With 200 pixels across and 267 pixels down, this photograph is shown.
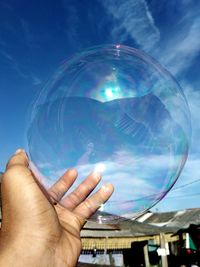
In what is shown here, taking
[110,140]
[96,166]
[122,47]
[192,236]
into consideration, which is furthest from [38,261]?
[192,236]

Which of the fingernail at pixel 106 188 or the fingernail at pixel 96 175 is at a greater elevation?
the fingernail at pixel 96 175

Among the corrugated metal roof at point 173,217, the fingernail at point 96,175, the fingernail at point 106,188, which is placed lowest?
the fingernail at point 106,188

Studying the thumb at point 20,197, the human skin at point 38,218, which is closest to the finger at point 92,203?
the human skin at point 38,218

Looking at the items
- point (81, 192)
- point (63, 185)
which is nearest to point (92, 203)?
point (81, 192)

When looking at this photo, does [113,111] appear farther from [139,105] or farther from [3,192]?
[3,192]

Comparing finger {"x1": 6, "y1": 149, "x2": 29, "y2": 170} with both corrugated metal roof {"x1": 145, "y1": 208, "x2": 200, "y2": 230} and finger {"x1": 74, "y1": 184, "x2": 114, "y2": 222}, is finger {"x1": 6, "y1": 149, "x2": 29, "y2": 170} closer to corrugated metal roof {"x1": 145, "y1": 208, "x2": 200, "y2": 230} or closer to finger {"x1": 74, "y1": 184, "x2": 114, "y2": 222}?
finger {"x1": 74, "y1": 184, "x2": 114, "y2": 222}

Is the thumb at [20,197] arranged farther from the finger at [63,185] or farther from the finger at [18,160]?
the finger at [63,185]

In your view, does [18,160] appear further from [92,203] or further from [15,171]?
[92,203]
